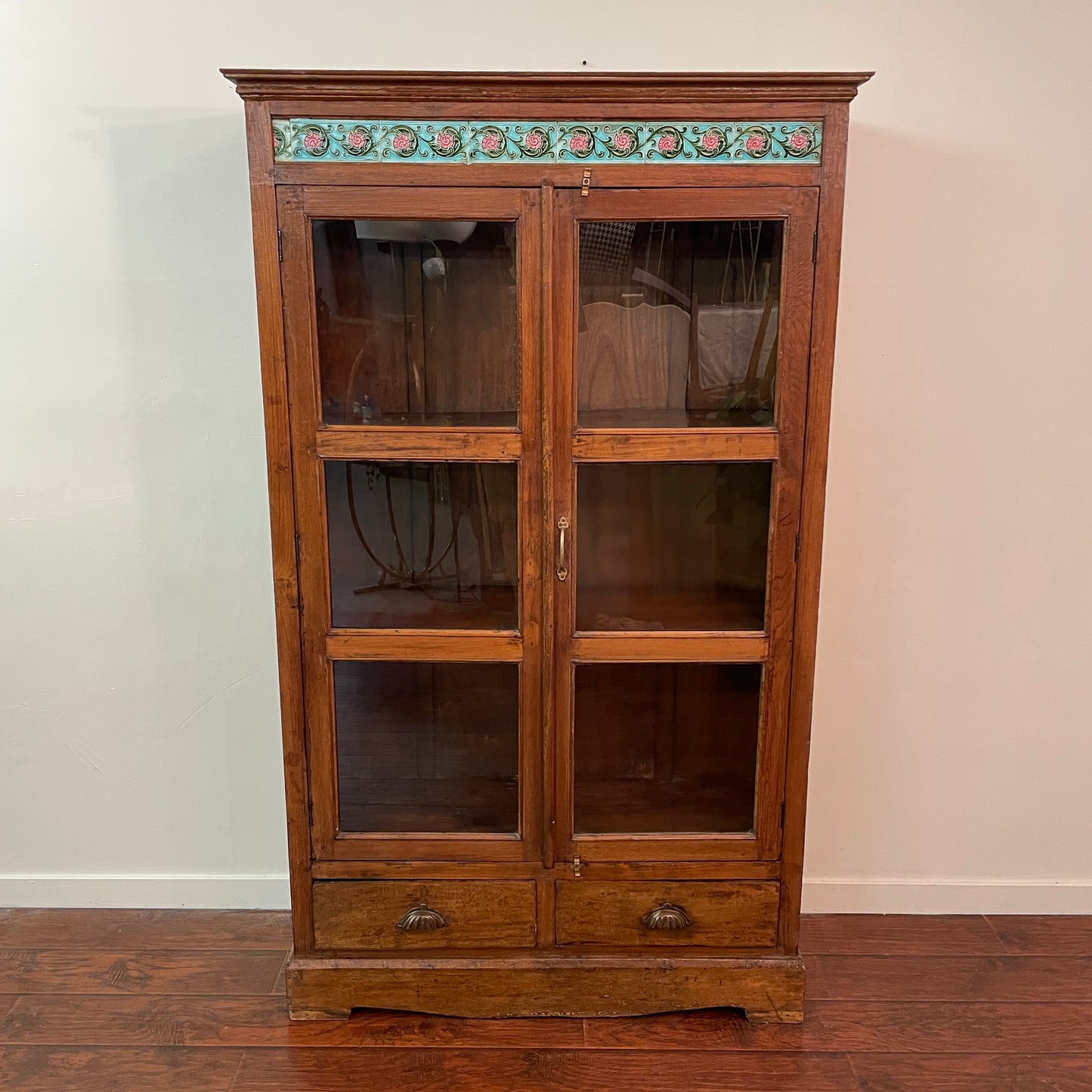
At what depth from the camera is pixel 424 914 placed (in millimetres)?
1793

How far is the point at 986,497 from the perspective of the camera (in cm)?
201

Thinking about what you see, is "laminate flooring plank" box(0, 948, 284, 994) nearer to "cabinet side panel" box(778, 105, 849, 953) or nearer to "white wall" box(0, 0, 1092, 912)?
"white wall" box(0, 0, 1092, 912)

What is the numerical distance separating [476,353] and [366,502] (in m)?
0.34

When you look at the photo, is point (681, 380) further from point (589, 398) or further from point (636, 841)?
point (636, 841)

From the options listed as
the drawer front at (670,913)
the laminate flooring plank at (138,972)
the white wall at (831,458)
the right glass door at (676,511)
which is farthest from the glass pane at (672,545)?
the laminate flooring plank at (138,972)

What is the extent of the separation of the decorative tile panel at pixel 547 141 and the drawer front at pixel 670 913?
4.37 ft

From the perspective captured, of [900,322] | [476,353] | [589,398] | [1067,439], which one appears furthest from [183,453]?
[1067,439]

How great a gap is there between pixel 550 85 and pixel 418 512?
76 centimetres

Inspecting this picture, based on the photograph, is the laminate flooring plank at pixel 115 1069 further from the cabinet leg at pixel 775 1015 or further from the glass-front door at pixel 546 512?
the cabinet leg at pixel 775 1015

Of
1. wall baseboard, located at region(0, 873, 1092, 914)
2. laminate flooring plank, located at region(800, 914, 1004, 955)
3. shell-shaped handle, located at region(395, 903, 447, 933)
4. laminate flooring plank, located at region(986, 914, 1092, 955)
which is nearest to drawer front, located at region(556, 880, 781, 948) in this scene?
shell-shaped handle, located at region(395, 903, 447, 933)

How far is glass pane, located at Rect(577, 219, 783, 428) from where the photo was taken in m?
1.58

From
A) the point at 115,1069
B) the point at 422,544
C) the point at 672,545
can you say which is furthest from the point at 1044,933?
the point at 115,1069

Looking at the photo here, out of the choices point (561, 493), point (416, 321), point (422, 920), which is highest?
point (416, 321)

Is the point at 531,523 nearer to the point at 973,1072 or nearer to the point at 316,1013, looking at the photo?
the point at 316,1013
